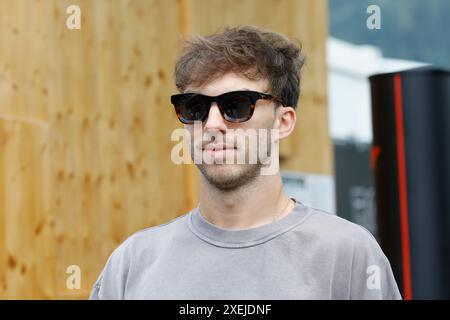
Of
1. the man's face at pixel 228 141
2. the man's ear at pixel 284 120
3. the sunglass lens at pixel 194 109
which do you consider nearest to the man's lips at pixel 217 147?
the man's face at pixel 228 141

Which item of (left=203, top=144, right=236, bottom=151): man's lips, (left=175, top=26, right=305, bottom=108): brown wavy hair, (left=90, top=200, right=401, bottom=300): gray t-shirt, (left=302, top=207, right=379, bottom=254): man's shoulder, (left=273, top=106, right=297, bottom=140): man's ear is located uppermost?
(left=175, top=26, right=305, bottom=108): brown wavy hair

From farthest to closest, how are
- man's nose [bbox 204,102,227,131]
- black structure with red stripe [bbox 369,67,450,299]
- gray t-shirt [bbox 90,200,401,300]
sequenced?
1. black structure with red stripe [bbox 369,67,450,299]
2. man's nose [bbox 204,102,227,131]
3. gray t-shirt [bbox 90,200,401,300]

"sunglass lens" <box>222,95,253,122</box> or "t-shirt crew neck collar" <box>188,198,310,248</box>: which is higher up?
"sunglass lens" <box>222,95,253,122</box>

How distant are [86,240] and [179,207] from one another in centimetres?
119

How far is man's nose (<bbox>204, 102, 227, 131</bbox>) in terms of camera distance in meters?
2.50

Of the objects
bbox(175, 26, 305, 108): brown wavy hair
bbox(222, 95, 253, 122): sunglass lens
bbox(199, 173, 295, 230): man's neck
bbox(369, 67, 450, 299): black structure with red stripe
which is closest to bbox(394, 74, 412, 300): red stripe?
bbox(369, 67, 450, 299): black structure with red stripe

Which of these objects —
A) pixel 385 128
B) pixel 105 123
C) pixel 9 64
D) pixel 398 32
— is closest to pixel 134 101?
pixel 105 123

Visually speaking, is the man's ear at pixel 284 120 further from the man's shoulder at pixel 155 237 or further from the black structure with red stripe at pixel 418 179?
the black structure with red stripe at pixel 418 179

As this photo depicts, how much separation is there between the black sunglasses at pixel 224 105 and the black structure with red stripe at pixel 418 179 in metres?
2.17

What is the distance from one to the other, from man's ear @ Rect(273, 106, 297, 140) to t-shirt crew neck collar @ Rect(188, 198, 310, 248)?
22cm

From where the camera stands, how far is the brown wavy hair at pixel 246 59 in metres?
2.54

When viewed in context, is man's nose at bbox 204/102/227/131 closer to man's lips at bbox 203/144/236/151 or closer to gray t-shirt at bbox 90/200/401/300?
man's lips at bbox 203/144/236/151

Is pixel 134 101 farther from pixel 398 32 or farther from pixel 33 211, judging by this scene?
pixel 398 32

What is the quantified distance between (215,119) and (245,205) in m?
0.26
